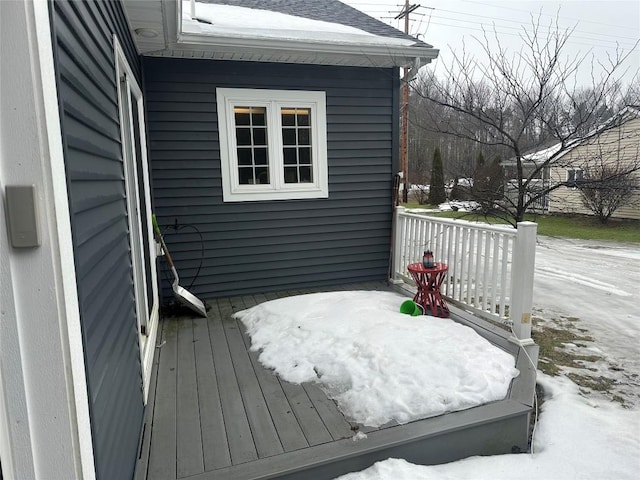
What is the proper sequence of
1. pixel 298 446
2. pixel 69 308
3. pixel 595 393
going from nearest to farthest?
1. pixel 69 308
2. pixel 298 446
3. pixel 595 393

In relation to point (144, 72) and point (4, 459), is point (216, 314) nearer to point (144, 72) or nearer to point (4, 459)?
point (144, 72)

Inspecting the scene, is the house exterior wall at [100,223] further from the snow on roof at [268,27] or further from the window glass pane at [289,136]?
the window glass pane at [289,136]

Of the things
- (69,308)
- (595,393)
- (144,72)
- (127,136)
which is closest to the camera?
(69,308)

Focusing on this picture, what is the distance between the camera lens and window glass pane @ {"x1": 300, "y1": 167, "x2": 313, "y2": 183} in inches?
186

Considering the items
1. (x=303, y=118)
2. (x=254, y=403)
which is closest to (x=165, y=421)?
(x=254, y=403)

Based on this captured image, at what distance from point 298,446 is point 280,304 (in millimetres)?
2055

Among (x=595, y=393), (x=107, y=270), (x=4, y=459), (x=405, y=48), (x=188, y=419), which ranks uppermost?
(x=405, y=48)

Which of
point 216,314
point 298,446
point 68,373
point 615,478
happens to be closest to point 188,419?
point 298,446

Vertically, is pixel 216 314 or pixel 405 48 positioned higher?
pixel 405 48

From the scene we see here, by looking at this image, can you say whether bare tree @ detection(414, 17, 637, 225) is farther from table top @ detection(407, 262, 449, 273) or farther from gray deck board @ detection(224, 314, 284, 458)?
gray deck board @ detection(224, 314, 284, 458)

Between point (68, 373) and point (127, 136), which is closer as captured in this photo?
point (68, 373)

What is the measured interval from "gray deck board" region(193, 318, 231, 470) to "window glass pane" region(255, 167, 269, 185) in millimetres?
1856

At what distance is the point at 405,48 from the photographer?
171 inches

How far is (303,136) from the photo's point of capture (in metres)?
4.66
